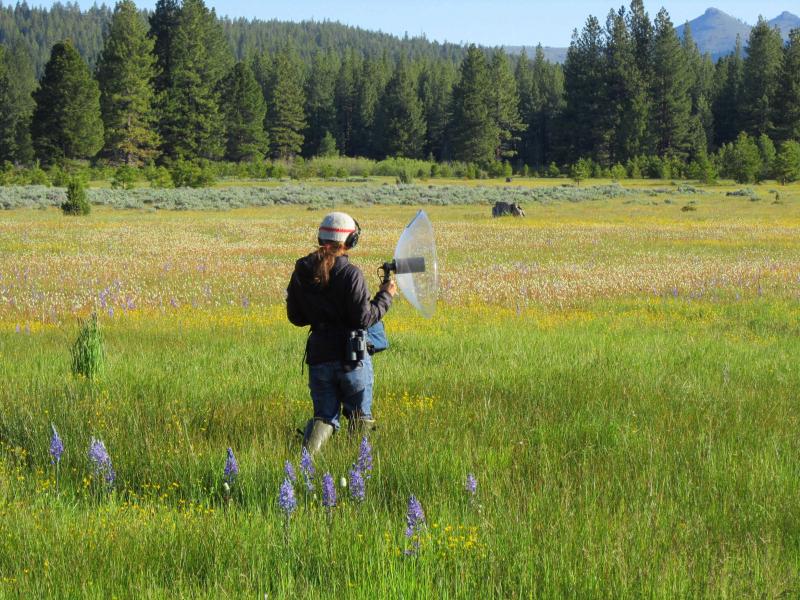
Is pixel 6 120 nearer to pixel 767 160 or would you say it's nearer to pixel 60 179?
pixel 60 179

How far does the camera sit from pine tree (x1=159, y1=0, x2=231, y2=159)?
85.7 metres

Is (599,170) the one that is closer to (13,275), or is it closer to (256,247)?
(256,247)

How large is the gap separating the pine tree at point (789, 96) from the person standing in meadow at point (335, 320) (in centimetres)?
9676

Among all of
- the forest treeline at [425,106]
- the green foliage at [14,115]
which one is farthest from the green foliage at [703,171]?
the green foliage at [14,115]

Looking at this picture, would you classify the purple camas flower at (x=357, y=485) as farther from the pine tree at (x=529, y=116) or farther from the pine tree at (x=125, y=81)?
the pine tree at (x=529, y=116)

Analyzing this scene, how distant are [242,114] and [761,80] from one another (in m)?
58.6

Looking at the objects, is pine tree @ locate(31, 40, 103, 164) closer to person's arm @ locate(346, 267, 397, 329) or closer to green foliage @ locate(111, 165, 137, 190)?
green foliage @ locate(111, 165, 137, 190)

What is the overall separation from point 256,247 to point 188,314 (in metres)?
12.1

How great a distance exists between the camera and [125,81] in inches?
3147

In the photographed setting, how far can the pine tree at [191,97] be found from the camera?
85.7 metres

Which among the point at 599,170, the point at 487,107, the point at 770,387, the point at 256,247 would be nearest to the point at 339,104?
the point at 487,107

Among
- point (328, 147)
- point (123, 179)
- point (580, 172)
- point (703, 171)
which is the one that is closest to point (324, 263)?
point (123, 179)

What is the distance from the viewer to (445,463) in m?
5.19

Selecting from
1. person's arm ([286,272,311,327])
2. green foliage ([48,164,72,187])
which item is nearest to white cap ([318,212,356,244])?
person's arm ([286,272,311,327])
